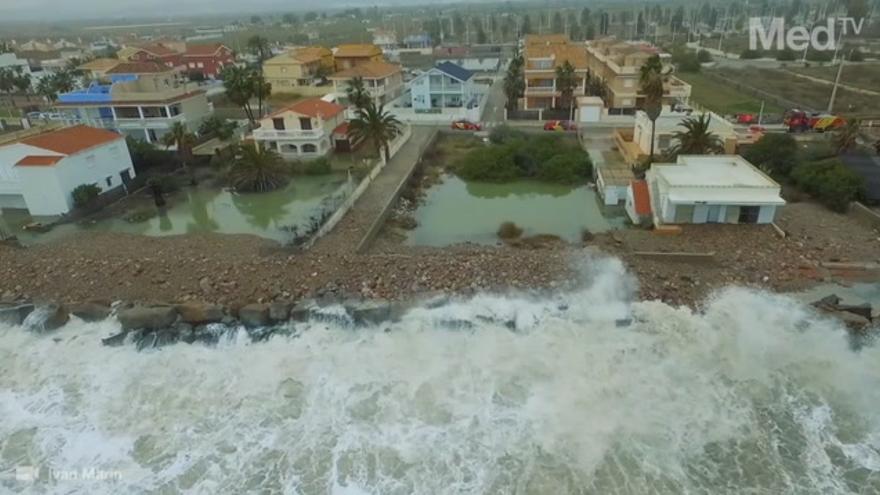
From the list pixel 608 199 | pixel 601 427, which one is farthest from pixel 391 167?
pixel 601 427

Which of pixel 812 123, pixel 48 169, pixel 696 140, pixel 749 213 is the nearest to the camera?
pixel 749 213

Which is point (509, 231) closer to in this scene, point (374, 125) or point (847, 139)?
point (374, 125)

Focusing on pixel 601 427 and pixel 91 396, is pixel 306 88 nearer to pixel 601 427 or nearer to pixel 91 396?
pixel 91 396

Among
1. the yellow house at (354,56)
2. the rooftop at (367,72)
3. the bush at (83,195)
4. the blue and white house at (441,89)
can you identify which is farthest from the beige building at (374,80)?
the bush at (83,195)

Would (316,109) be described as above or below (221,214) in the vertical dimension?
above

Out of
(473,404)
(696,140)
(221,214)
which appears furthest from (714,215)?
(221,214)
